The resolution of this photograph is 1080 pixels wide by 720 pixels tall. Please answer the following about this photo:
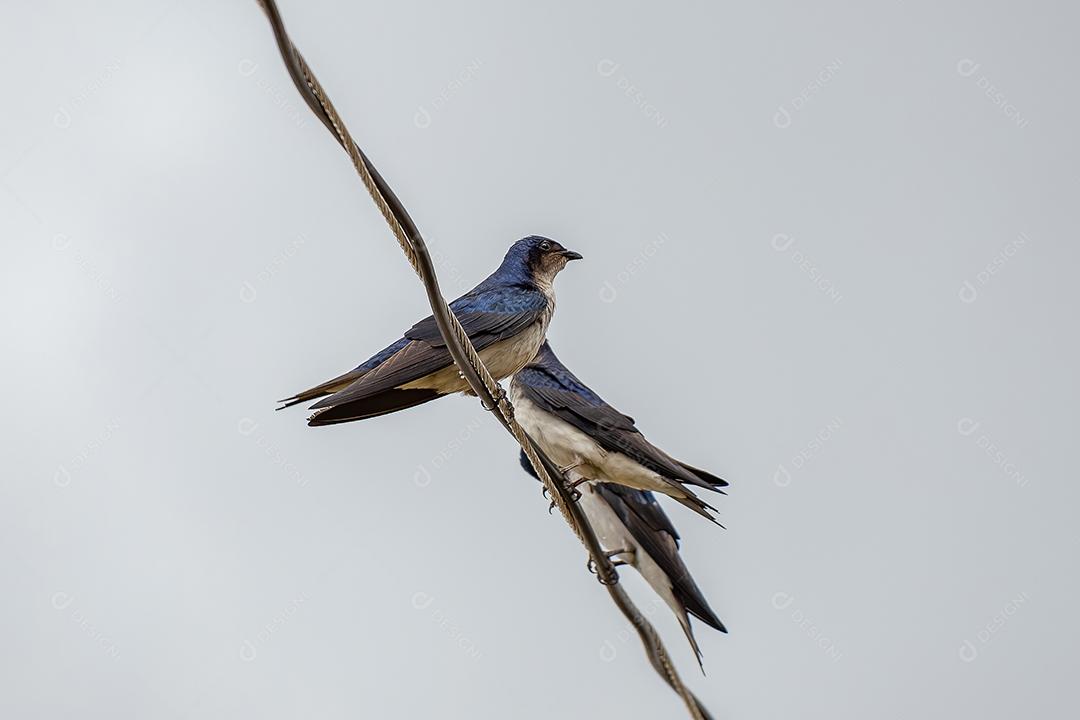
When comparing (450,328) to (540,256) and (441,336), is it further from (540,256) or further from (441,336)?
(540,256)

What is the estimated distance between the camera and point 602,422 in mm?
6324

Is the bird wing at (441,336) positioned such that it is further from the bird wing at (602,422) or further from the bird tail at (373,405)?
the bird wing at (602,422)

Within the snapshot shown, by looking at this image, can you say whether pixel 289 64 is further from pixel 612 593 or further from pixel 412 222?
pixel 612 593

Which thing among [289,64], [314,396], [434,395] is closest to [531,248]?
[434,395]

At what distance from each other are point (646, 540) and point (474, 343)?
2476mm

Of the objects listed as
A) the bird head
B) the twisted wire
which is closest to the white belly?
the bird head

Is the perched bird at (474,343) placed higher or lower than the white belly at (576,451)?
higher

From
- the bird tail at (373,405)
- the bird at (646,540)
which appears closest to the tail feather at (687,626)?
the bird at (646,540)

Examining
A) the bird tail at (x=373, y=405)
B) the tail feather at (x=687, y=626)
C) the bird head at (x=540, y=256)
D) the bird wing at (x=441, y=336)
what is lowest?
the tail feather at (x=687, y=626)

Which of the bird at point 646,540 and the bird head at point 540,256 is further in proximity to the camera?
the bird at point 646,540

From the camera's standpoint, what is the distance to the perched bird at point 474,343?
4453 mm

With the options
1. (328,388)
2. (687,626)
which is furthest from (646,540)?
(328,388)

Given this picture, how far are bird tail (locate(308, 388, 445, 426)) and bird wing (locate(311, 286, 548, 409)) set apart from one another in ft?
0.20

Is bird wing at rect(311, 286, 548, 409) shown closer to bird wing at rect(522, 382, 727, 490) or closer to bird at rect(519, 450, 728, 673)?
bird wing at rect(522, 382, 727, 490)
